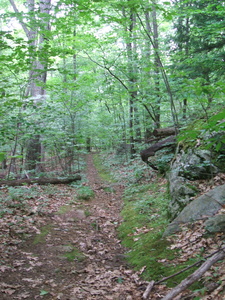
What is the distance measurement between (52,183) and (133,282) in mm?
7549

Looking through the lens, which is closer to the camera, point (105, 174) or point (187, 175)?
point (187, 175)

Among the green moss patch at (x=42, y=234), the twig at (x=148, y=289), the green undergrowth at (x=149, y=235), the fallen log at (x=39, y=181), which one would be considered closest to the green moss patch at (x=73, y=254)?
the green moss patch at (x=42, y=234)

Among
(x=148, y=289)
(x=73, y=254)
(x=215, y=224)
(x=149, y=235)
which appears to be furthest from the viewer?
(x=149, y=235)

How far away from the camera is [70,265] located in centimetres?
416

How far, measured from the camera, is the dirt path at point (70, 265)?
3273 mm

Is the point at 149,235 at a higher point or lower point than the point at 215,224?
lower

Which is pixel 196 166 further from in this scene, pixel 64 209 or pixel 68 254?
pixel 64 209

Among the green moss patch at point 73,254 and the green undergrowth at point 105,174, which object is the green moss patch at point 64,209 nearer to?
the green moss patch at point 73,254

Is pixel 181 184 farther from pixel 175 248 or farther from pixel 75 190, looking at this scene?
pixel 75 190

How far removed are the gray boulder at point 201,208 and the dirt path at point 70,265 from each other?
1.35 metres

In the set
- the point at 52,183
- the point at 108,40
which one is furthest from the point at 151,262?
the point at 108,40

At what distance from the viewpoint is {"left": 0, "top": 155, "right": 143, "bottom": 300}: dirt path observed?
327 cm

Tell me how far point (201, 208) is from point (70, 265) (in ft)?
8.98

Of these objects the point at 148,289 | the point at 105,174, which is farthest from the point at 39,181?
the point at 148,289
